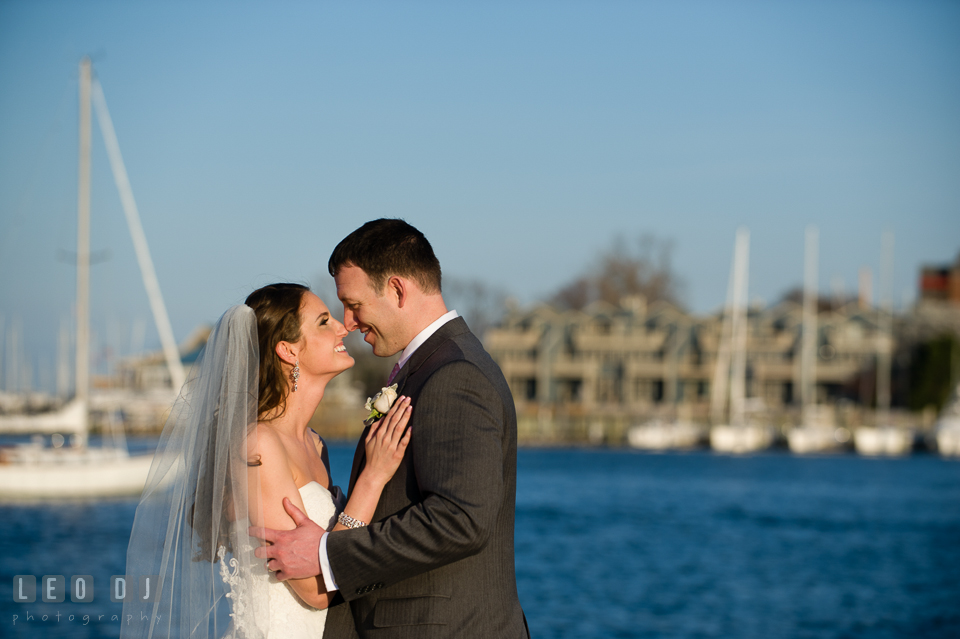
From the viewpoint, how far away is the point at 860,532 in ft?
102

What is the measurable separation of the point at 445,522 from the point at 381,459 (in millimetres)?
365

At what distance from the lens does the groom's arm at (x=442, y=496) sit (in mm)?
2787

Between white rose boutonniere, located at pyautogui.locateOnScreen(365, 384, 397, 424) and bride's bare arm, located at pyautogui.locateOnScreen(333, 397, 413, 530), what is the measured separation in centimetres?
4

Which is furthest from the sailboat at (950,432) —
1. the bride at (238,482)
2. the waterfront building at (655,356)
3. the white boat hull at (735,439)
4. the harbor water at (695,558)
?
the bride at (238,482)

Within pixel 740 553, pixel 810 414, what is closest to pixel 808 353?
pixel 810 414

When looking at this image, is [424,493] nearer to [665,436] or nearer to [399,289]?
[399,289]

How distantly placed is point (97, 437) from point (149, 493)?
59.4m

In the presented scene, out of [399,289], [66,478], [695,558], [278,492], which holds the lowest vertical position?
[695,558]

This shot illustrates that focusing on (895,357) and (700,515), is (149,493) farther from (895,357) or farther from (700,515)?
(895,357)

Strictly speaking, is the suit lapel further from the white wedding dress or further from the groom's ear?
the white wedding dress

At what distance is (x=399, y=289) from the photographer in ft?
10.2

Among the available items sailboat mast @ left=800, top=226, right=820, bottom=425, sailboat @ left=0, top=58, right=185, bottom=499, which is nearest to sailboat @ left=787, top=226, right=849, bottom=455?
sailboat mast @ left=800, top=226, right=820, bottom=425

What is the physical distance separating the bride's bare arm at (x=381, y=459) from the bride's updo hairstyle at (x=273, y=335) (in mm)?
644

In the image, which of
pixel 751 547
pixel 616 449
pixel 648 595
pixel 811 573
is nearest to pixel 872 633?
pixel 648 595
